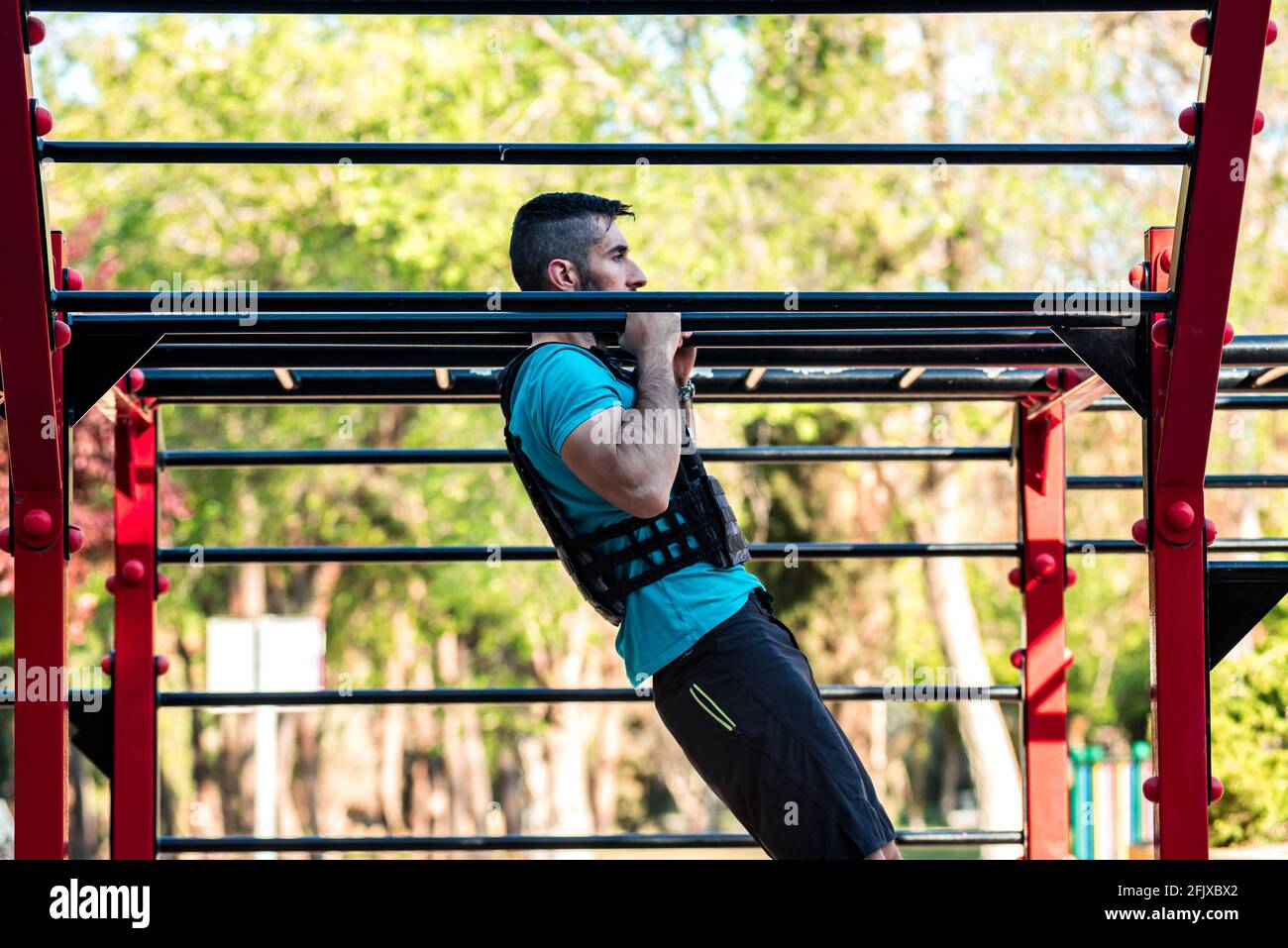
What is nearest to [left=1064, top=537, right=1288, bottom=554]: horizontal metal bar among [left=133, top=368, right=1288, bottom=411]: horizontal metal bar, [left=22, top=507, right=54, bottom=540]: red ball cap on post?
[left=133, top=368, right=1288, bottom=411]: horizontal metal bar

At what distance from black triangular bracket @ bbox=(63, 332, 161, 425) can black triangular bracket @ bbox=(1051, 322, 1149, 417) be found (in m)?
1.46

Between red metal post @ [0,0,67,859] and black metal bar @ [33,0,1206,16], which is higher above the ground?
black metal bar @ [33,0,1206,16]

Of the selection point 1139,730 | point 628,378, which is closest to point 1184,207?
point 628,378

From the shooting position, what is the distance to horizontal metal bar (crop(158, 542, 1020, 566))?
140 inches

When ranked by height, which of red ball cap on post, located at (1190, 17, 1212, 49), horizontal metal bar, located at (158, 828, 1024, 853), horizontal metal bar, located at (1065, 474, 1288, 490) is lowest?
horizontal metal bar, located at (158, 828, 1024, 853)

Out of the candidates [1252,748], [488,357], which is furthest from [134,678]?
[1252,748]

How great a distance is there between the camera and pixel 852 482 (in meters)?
13.3

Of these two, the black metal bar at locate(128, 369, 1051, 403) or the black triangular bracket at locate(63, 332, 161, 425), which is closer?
the black triangular bracket at locate(63, 332, 161, 425)

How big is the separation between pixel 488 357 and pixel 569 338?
286 mm

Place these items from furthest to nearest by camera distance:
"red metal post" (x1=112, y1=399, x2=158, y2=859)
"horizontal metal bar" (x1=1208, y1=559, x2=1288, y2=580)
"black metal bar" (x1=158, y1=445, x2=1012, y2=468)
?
"black metal bar" (x1=158, y1=445, x2=1012, y2=468) → "red metal post" (x1=112, y1=399, x2=158, y2=859) → "horizontal metal bar" (x1=1208, y1=559, x2=1288, y2=580)

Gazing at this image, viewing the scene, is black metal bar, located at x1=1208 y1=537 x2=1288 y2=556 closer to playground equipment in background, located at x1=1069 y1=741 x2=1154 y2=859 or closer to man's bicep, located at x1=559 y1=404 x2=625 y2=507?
man's bicep, located at x1=559 y1=404 x2=625 y2=507

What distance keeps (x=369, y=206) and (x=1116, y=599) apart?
34.8ft

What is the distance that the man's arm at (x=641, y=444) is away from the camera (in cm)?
210
